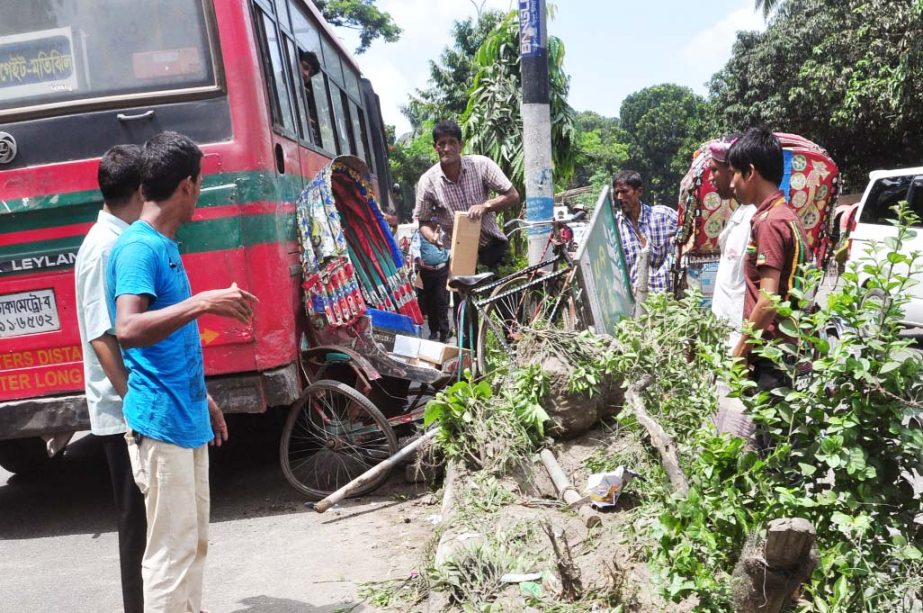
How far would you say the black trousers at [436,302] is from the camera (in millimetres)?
7590

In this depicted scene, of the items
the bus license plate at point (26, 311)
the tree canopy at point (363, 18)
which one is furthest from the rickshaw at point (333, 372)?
the tree canopy at point (363, 18)

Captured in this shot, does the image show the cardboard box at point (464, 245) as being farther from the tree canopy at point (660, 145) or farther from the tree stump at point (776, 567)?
the tree canopy at point (660, 145)

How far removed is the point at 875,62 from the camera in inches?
885

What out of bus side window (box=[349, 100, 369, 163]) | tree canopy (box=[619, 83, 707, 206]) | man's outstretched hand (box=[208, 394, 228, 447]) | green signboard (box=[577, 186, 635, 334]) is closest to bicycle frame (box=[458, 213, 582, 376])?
green signboard (box=[577, 186, 635, 334])

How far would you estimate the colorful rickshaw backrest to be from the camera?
7.07 m

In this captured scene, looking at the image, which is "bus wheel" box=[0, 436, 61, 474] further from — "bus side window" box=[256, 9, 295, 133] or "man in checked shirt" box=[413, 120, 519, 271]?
"man in checked shirt" box=[413, 120, 519, 271]

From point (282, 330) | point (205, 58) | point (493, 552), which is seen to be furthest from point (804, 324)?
point (205, 58)

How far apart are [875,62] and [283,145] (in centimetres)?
2151

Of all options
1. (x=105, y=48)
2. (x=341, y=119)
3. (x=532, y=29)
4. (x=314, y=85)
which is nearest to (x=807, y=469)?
(x=105, y=48)

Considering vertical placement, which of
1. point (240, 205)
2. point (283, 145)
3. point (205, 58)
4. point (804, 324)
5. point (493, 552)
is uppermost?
point (205, 58)

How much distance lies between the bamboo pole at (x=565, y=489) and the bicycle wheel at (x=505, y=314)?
124 cm

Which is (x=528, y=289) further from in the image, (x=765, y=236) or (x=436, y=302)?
(x=765, y=236)

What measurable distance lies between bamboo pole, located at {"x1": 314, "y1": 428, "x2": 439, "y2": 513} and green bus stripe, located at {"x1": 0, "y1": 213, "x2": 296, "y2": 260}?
5.06 feet

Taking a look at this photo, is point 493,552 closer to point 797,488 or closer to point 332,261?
point 797,488
